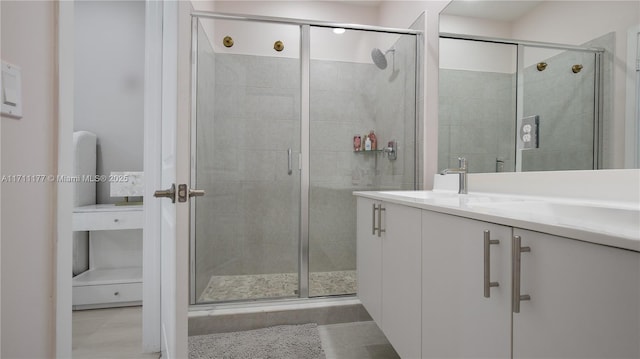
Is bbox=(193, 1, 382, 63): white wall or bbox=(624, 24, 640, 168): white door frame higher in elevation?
bbox=(193, 1, 382, 63): white wall

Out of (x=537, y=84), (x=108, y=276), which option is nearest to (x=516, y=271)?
(x=537, y=84)

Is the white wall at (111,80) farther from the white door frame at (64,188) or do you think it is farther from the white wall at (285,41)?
the white door frame at (64,188)

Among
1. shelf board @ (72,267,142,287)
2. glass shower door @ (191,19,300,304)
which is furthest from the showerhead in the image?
shelf board @ (72,267,142,287)

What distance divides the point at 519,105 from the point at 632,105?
0.47 meters

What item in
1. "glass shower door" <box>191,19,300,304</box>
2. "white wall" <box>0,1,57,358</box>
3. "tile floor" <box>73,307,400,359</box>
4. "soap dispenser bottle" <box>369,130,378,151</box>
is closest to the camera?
"white wall" <box>0,1,57,358</box>

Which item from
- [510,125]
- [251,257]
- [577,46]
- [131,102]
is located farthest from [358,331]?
[131,102]

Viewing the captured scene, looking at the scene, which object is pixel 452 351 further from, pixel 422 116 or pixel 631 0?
pixel 422 116

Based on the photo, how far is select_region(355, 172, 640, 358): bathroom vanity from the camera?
49 cm

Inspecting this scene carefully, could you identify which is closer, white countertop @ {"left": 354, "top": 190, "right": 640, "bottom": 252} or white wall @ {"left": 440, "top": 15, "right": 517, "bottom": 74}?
white countertop @ {"left": 354, "top": 190, "right": 640, "bottom": 252}

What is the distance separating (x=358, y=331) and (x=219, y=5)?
292 centimetres

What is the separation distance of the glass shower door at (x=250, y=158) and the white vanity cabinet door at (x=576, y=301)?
1.70m

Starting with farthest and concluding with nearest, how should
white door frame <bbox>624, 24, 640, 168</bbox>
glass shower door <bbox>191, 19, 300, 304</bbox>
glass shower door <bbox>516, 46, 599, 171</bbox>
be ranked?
glass shower door <bbox>191, 19, 300, 304</bbox> < glass shower door <bbox>516, 46, 599, 171</bbox> < white door frame <bbox>624, 24, 640, 168</bbox>

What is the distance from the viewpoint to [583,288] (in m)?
0.53

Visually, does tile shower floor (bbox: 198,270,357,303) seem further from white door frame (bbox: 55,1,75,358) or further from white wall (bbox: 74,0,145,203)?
white door frame (bbox: 55,1,75,358)
